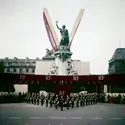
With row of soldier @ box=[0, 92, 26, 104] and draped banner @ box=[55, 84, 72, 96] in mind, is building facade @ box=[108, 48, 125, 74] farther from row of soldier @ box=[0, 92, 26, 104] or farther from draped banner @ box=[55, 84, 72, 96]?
row of soldier @ box=[0, 92, 26, 104]

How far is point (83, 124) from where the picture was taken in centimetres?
838

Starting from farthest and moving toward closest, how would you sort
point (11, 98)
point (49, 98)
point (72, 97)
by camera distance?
point (11, 98) < point (49, 98) < point (72, 97)

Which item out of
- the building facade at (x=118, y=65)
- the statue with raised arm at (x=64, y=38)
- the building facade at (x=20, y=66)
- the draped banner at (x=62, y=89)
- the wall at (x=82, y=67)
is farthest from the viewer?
the building facade at (x=20, y=66)

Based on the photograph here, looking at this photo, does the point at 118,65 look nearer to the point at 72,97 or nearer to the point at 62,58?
the point at 62,58

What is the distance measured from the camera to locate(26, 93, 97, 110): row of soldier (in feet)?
44.5

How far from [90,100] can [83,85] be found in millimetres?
6624

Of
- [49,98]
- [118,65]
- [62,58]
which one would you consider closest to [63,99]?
[49,98]

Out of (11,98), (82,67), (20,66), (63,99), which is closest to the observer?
(63,99)

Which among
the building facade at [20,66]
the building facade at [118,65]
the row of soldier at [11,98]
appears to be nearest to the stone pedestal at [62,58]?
the row of soldier at [11,98]

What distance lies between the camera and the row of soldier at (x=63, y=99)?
13.6 metres

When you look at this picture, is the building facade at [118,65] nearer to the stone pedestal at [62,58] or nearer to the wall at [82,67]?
the wall at [82,67]

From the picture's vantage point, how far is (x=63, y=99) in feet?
43.7

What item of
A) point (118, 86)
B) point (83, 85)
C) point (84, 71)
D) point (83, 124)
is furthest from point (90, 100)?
point (84, 71)

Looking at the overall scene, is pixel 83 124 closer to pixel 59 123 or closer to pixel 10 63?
pixel 59 123
